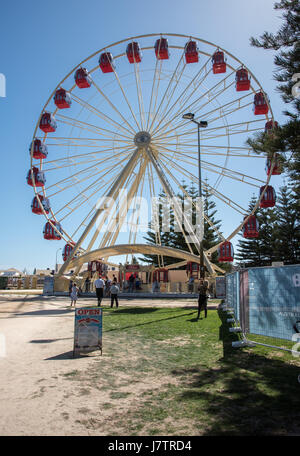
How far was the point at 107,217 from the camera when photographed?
1078 inches

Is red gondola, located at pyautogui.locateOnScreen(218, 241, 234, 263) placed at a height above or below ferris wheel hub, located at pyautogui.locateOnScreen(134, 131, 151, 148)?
below

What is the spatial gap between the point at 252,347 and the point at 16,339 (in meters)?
5.85

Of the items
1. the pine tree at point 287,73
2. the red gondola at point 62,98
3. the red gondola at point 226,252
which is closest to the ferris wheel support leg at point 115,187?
the red gondola at point 62,98

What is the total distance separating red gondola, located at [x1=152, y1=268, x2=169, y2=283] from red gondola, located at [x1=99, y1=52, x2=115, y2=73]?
16.5 metres

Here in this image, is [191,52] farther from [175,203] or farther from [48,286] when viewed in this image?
[48,286]

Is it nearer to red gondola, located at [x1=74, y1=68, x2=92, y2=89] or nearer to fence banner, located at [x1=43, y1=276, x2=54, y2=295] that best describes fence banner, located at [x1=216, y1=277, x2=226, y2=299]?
fence banner, located at [x1=43, y1=276, x2=54, y2=295]

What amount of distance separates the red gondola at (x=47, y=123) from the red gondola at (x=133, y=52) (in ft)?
22.4

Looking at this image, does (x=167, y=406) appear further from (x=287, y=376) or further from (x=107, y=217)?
(x=107, y=217)

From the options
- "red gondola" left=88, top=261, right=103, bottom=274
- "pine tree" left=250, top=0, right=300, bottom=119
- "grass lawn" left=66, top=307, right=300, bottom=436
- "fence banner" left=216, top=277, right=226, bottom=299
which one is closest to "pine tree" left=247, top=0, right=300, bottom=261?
"pine tree" left=250, top=0, right=300, bottom=119

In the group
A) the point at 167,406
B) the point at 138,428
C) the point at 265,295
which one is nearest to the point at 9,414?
the point at 138,428

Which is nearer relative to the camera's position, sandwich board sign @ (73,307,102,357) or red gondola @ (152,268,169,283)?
sandwich board sign @ (73,307,102,357)

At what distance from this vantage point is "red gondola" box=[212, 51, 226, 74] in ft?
76.3

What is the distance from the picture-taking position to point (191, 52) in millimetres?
23516

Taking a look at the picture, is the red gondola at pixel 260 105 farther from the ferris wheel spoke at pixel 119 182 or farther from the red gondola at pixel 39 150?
the red gondola at pixel 39 150
